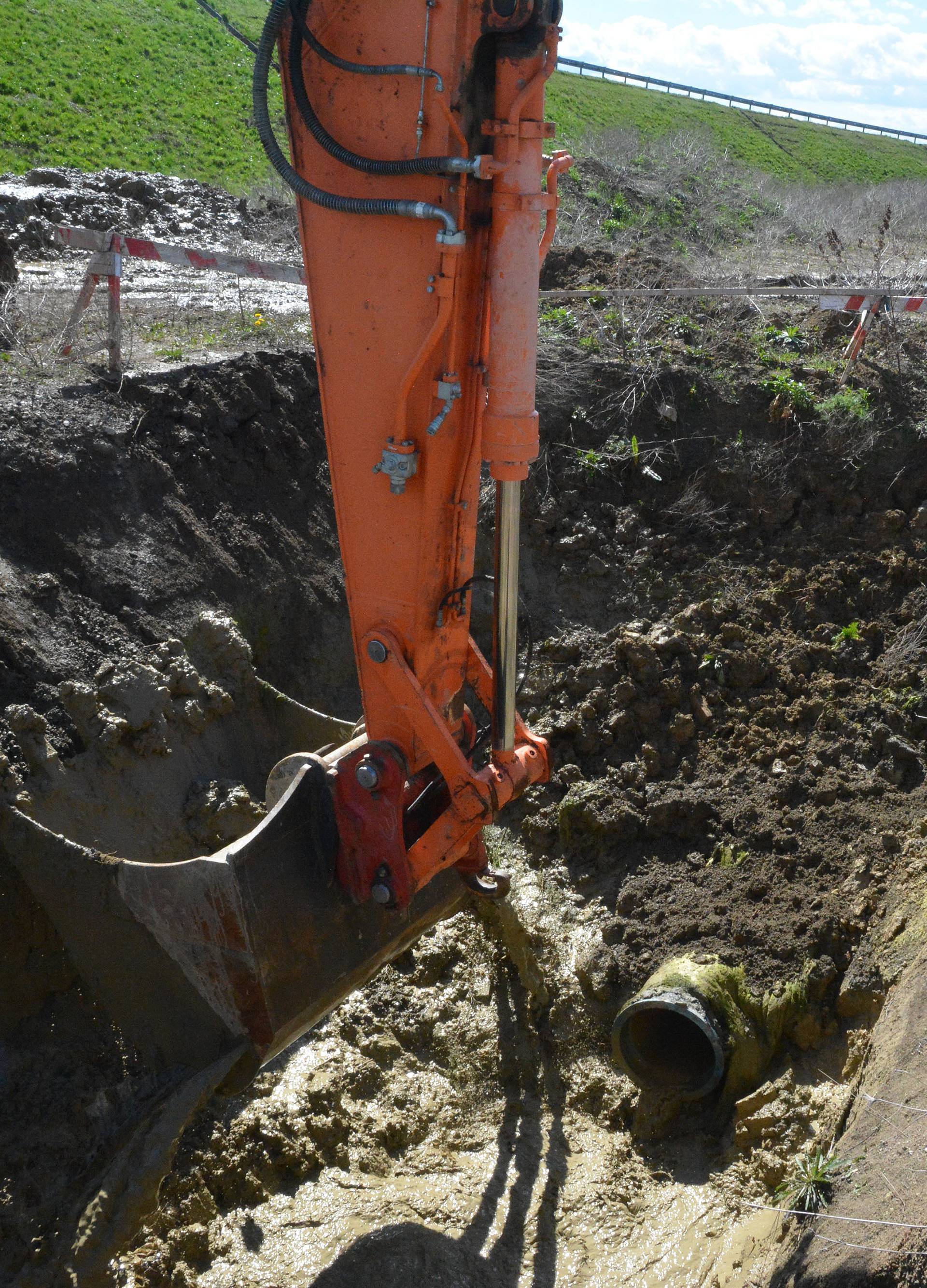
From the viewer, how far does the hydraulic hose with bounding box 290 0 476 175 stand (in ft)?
8.89

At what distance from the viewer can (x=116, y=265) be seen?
6.10m

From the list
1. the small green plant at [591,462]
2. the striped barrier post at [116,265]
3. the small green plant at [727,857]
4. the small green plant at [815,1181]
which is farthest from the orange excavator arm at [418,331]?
the small green plant at [591,462]

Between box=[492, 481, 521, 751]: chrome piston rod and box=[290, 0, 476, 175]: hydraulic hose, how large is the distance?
0.89m

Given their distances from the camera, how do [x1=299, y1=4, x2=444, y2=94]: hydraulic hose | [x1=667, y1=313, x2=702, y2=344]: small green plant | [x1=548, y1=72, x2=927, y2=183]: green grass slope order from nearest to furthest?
1. [x1=299, y1=4, x2=444, y2=94]: hydraulic hose
2. [x1=667, y1=313, x2=702, y2=344]: small green plant
3. [x1=548, y1=72, x2=927, y2=183]: green grass slope

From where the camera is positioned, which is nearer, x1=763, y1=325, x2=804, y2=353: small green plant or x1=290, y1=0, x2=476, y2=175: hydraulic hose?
x1=290, y1=0, x2=476, y2=175: hydraulic hose

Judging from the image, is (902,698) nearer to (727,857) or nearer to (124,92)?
(727,857)

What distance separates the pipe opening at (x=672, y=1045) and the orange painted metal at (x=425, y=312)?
4.13 feet

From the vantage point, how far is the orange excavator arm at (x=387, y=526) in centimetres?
276

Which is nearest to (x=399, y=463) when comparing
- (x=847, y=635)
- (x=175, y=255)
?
(x=847, y=635)

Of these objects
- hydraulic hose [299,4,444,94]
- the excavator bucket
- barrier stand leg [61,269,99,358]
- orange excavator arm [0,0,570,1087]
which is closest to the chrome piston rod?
orange excavator arm [0,0,570,1087]

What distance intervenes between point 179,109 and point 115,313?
20.7 metres

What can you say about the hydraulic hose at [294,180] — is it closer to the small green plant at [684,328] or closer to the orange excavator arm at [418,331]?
the orange excavator arm at [418,331]

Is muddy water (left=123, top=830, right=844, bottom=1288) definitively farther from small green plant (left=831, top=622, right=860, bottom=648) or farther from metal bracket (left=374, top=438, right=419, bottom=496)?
metal bracket (left=374, top=438, right=419, bottom=496)

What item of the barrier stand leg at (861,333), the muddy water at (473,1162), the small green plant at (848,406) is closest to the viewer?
the muddy water at (473,1162)
